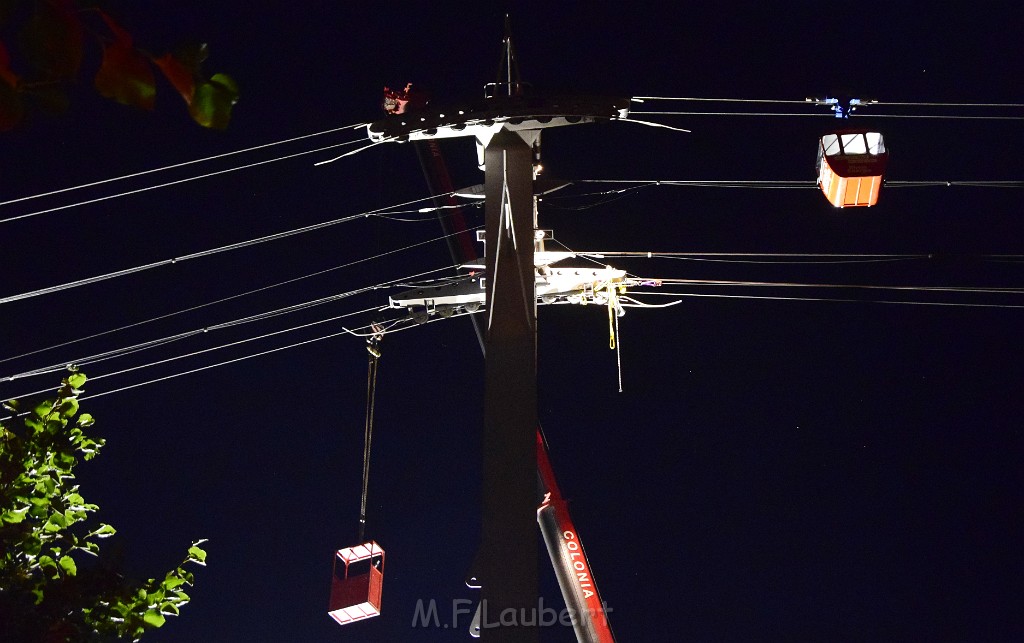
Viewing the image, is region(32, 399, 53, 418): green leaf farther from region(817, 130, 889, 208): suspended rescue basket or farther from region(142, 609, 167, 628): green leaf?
region(817, 130, 889, 208): suspended rescue basket

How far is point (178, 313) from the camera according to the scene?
1892cm

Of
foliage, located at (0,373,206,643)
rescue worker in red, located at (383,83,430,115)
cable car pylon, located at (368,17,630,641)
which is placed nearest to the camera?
foliage, located at (0,373,206,643)

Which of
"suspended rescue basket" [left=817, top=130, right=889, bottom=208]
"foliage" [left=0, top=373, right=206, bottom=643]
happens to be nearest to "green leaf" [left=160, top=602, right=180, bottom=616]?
"foliage" [left=0, top=373, right=206, bottom=643]

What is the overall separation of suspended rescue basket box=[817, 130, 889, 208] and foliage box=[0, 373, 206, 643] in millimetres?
10329

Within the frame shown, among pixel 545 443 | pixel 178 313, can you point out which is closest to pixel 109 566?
pixel 178 313

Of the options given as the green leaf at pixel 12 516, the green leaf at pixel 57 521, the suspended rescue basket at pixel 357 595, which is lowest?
the suspended rescue basket at pixel 357 595

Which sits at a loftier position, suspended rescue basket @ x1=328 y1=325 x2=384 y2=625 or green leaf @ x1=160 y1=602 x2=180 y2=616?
green leaf @ x1=160 y1=602 x2=180 y2=616

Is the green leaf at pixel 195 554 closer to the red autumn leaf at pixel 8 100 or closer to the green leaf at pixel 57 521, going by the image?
the green leaf at pixel 57 521

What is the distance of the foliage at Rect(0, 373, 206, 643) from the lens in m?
8.48

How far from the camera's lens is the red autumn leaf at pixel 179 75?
106 inches

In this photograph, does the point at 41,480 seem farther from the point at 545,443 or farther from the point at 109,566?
the point at 545,443

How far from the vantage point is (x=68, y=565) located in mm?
8680

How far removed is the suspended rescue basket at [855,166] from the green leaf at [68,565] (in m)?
10.9

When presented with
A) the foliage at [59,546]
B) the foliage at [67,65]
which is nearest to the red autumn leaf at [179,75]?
the foliage at [67,65]
